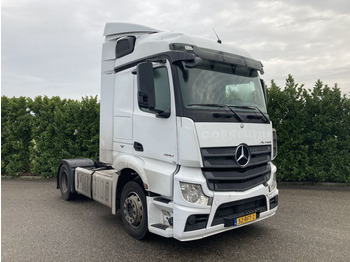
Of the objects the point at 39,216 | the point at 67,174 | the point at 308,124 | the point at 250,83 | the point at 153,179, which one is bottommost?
the point at 39,216

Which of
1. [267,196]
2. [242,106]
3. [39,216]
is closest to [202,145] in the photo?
[242,106]

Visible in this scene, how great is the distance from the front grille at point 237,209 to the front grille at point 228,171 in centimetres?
20

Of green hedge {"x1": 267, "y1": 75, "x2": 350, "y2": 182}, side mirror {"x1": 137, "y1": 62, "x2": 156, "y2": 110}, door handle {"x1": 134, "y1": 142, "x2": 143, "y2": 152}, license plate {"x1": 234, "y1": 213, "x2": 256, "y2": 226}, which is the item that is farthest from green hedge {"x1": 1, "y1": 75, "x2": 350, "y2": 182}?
side mirror {"x1": 137, "y1": 62, "x2": 156, "y2": 110}

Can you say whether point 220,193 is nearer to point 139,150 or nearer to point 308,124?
point 139,150

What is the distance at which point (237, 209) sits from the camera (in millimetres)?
3639

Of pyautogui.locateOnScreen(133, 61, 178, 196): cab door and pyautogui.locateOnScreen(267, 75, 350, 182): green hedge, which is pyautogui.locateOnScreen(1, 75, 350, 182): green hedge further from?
pyautogui.locateOnScreen(133, 61, 178, 196): cab door

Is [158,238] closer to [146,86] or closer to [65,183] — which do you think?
[146,86]

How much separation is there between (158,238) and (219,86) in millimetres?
2514

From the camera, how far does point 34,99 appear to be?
9.74m

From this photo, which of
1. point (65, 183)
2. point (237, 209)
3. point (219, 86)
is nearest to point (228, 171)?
point (237, 209)

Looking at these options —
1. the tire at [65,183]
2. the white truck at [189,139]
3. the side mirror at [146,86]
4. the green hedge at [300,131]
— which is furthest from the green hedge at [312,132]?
the tire at [65,183]

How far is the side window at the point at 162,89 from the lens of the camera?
3607 millimetres

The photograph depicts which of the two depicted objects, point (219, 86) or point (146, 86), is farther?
point (219, 86)

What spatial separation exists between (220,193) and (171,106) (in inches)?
50.8
